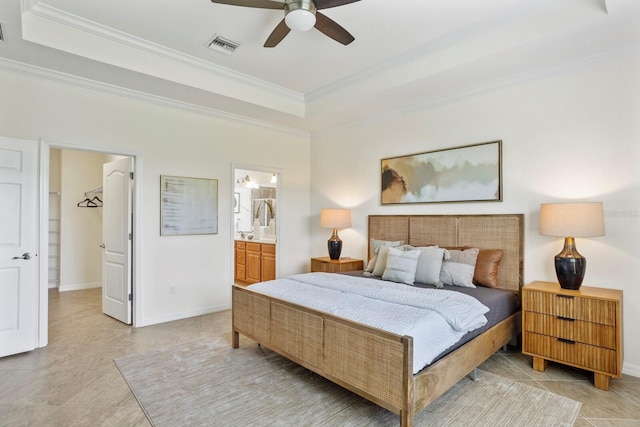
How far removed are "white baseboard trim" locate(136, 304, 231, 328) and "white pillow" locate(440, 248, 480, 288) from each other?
2964 millimetres

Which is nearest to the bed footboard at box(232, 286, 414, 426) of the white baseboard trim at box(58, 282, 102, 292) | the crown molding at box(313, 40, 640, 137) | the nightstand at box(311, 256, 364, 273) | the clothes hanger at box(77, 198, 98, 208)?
the nightstand at box(311, 256, 364, 273)

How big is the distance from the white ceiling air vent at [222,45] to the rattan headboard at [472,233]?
8.79 ft

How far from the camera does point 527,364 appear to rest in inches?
117

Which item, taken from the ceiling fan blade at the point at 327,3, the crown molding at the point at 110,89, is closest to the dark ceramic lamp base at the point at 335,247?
the crown molding at the point at 110,89

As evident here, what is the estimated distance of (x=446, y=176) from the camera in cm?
393

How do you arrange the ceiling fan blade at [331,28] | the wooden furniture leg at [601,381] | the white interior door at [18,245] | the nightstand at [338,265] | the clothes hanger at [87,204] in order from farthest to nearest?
the clothes hanger at [87,204]
the nightstand at [338,265]
the white interior door at [18,245]
the wooden furniture leg at [601,381]
the ceiling fan blade at [331,28]

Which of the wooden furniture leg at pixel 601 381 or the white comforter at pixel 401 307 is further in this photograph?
the wooden furniture leg at pixel 601 381

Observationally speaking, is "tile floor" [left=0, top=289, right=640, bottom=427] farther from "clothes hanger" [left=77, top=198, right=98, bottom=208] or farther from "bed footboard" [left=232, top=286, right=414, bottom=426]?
"clothes hanger" [left=77, top=198, right=98, bottom=208]

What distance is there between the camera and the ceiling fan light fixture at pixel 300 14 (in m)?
2.24

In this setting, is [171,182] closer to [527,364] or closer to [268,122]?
[268,122]

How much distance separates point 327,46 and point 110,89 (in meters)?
2.39

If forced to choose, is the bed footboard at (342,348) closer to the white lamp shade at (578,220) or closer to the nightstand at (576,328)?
the nightstand at (576,328)

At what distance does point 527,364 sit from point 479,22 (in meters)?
2.97

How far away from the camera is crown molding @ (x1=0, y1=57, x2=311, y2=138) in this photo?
3.17 metres
